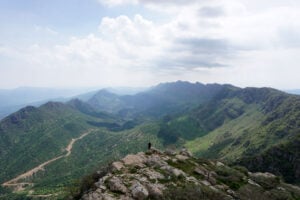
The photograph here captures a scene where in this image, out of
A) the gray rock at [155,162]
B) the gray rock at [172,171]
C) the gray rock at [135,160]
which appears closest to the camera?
the gray rock at [172,171]

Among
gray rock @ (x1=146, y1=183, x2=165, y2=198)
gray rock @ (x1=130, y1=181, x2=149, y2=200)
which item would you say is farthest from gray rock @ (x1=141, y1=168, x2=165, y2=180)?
gray rock @ (x1=130, y1=181, x2=149, y2=200)

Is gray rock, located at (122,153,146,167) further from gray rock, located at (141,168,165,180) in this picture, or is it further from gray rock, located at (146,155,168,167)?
gray rock, located at (141,168,165,180)

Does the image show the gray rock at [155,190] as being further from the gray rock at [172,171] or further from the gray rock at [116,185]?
the gray rock at [172,171]

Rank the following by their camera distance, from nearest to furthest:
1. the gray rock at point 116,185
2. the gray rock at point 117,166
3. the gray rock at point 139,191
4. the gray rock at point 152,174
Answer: the gray rock at point 139,191, the gray rock at point 116,185, the gray rock at point 152,174, the gray rock at point 117,166

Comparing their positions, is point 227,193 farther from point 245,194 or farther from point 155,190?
point 155,190

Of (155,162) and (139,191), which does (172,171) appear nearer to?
(155,162)

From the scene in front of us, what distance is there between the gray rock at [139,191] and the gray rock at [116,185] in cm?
289

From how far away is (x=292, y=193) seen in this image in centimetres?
13725

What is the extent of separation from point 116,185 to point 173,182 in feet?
80.2

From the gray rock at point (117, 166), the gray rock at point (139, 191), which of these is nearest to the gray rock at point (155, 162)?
the gray rock at point (117, 166)

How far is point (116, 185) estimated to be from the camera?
303ft

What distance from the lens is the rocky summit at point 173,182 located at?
9200cm

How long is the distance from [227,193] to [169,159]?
31.9 metres

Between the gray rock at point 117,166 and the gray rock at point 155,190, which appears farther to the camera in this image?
the gray rock at point 117,166
